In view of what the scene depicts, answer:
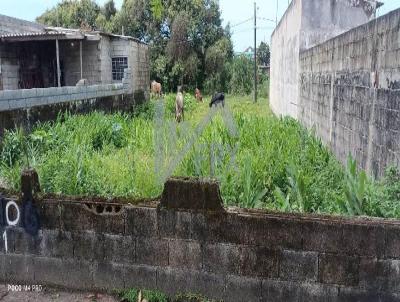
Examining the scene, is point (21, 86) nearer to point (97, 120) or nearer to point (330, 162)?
point (97, 120)

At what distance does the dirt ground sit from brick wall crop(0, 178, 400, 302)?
0.22 ft

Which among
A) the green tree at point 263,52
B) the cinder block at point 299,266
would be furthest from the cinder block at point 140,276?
the green tree at point 263,52

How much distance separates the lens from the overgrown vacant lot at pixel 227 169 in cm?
366

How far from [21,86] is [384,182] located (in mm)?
14143

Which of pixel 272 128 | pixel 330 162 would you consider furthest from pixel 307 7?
pixel 330 162

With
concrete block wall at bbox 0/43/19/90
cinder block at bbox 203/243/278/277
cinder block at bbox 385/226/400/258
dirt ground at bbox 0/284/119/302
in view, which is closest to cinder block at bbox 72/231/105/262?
dirt ground at bbox 0/284/119/302

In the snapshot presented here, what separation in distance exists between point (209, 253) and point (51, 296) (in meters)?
1.40

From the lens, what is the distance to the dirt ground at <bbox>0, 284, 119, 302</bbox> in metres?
3.33

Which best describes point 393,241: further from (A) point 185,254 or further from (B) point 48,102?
(B) point 48,102

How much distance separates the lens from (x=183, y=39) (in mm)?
27000

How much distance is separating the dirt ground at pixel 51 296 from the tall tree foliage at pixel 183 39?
24790mm

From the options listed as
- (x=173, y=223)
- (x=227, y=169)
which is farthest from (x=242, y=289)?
(x=227, y=169)

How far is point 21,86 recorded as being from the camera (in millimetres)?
14938

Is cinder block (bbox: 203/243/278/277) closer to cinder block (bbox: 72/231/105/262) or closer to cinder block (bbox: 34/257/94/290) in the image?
cinder block (bbox: 72/231/105/262)
